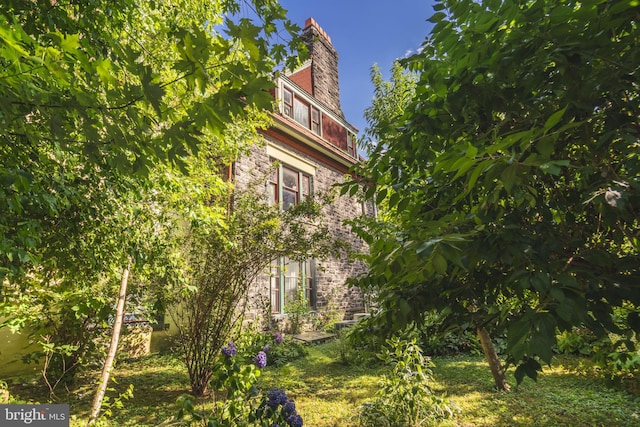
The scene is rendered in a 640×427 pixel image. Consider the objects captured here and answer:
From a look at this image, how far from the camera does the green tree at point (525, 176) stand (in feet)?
3.45

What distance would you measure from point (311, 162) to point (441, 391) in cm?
853

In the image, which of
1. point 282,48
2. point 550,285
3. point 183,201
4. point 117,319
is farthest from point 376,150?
point 117,319

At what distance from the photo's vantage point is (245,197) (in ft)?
16.6

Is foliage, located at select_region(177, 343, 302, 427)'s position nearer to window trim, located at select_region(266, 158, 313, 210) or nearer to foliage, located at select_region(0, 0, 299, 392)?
foliage, located at select_region(0, 0, 299, 392)

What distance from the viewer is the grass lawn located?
3838mm

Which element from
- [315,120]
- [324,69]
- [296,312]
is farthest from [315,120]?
[296,312]

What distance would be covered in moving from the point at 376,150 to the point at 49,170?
2.75 metres

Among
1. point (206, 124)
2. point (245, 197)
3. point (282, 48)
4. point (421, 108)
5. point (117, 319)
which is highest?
point (282, 48)

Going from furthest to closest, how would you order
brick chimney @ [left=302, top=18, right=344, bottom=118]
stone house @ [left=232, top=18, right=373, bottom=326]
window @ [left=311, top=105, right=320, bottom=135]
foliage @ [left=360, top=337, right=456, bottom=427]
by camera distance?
brick chimney @ [left=302, top=18, right=344, bottom=118] < window @ [left=311, top=105, right=320, bottom=135] < stone house @ [left=232, top=18, right=373, bottom=326] < foliage @ [left=360, top=337, right=456, bottom=427]

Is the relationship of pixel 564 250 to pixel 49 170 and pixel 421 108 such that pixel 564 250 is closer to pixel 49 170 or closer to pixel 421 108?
pixel 421 108

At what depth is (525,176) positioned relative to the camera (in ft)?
3.57

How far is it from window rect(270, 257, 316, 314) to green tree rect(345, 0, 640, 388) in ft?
24.7

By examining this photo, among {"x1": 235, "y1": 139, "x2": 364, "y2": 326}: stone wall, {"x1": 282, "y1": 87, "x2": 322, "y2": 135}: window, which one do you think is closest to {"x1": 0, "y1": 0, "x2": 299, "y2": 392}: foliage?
{"x1": 235, "y1": 139, "x2": 364, "y2": 326}: stone wall

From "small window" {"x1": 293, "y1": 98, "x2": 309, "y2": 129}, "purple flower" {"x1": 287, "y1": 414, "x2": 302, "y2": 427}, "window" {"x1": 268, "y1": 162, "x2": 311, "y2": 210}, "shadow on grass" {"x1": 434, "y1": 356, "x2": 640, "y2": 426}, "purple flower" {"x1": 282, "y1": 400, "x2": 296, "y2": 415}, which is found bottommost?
"shadow on grass" {"x1": 434, "y1": 356, "x2": 640, "y2": 426}
